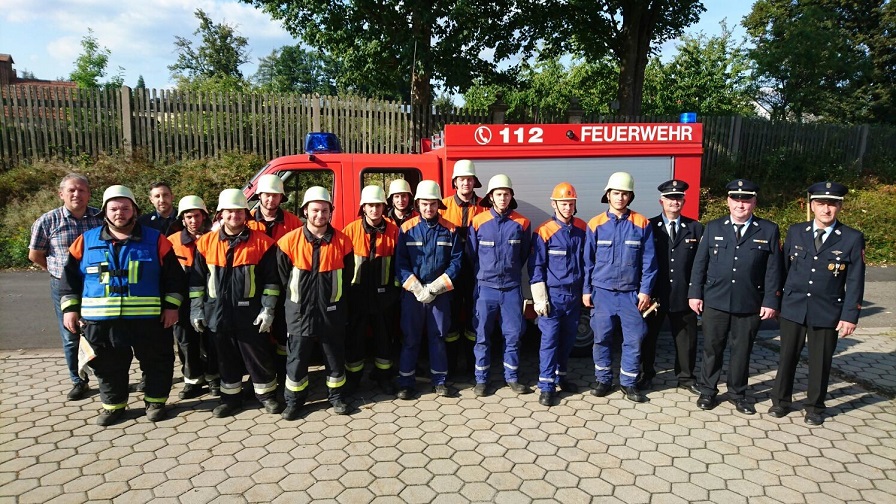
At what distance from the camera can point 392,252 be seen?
15.0 ft

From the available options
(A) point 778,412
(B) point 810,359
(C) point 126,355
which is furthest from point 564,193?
(C) point 126,355

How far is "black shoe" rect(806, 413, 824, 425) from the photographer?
4.24 metres

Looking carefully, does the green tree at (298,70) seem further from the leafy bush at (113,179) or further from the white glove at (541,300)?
the white glove at (541,300)

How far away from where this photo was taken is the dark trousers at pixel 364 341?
177 inches

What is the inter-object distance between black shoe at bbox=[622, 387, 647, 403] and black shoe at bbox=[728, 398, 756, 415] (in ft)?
2.42

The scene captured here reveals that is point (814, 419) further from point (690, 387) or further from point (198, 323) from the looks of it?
point (198, 323)

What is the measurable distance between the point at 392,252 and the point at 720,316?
9.34ft

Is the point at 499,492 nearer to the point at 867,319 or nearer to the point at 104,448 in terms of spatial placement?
the point at 104,448

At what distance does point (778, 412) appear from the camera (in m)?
4.36

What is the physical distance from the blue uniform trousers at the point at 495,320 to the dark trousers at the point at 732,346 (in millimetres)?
1620

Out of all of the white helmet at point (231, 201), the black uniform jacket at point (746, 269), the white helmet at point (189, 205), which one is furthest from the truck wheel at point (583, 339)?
the white helmet at point (189, 205)

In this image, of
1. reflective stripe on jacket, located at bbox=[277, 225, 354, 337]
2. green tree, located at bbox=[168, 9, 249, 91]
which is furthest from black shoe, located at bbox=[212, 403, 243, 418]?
green tree, located at bbox=[168, 9, 249, 91]

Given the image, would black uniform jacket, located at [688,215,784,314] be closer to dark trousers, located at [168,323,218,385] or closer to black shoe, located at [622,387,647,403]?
black shoe, located at [622,387,647,403]

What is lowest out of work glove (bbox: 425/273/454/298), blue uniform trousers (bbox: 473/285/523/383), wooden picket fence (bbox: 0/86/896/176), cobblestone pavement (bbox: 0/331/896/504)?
cobblestone pavement (bbox: 0/331/896/504)
